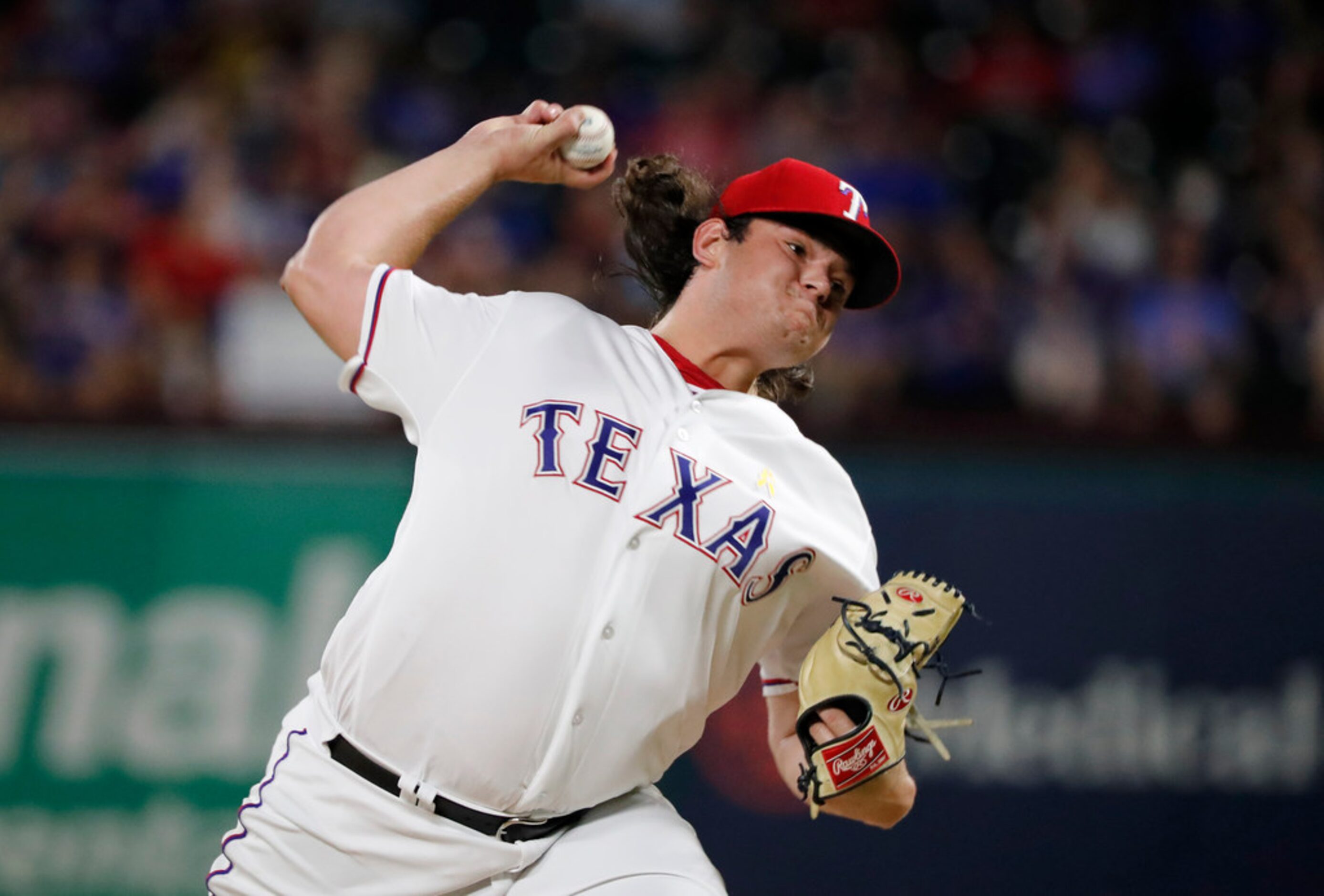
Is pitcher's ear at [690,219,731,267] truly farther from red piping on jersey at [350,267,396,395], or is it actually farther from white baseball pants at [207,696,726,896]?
white baseball pants at [207,696,726,896]

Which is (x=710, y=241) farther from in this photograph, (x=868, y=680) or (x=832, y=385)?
(x=832, y=385)

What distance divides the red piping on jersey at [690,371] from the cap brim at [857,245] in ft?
1.05

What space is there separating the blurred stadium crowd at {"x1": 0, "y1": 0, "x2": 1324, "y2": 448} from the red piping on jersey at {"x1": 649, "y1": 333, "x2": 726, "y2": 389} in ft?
6.42

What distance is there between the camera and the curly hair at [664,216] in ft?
9.96

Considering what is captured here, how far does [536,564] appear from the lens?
2.37 meters

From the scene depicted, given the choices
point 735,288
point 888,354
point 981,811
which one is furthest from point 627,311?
point 735,288

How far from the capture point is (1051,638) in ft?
15.1

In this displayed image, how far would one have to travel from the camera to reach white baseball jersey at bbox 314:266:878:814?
92.5 inches

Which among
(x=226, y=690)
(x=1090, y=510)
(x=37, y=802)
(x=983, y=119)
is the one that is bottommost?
(x=37, y=802)

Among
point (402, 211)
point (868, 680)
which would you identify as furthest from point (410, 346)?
point (868, 680)

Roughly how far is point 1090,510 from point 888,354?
148cm

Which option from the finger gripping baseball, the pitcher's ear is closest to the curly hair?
the pitcher's ear

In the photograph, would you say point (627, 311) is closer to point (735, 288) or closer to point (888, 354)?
point (888, 354)

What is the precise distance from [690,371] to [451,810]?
938 millimetres
